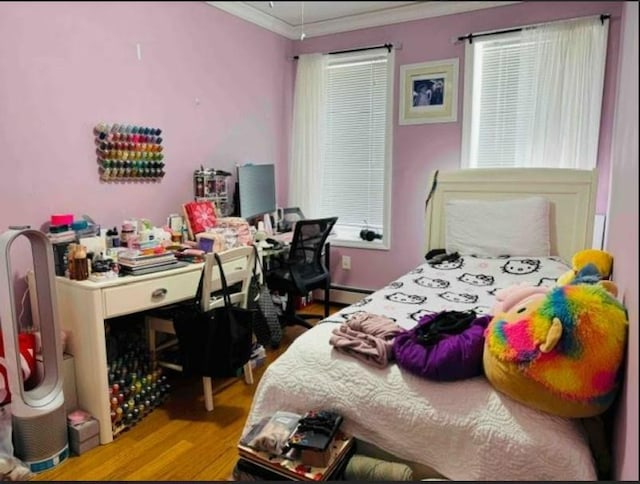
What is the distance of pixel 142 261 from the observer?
2068 mm

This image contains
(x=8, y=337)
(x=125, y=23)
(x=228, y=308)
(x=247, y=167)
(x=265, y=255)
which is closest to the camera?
(x=125, y=23)

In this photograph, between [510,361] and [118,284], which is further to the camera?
[118,284]

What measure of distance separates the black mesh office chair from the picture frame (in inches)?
43.7

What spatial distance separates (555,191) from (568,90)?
65 cm

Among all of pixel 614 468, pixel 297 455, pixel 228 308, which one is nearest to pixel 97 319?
pixel 228 308

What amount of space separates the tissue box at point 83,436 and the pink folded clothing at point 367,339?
45.3 inches

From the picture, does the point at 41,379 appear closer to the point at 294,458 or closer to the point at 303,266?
the point at 294,458

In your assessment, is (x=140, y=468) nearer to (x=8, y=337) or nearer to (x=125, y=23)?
(x=8, y=337)

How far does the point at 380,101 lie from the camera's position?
3.55 meters

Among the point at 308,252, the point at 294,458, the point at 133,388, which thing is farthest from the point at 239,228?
the point at 294,458

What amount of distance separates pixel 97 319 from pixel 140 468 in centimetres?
62

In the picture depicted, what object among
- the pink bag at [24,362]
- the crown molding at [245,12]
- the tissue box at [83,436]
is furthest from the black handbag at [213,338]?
the crown molding at [245,12]

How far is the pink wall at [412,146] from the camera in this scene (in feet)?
10.2

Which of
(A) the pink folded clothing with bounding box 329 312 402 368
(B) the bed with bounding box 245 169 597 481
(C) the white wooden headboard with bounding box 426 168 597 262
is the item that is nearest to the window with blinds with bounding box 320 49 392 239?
(C) the white wooden headboard with bounding box 426 168 597 262
